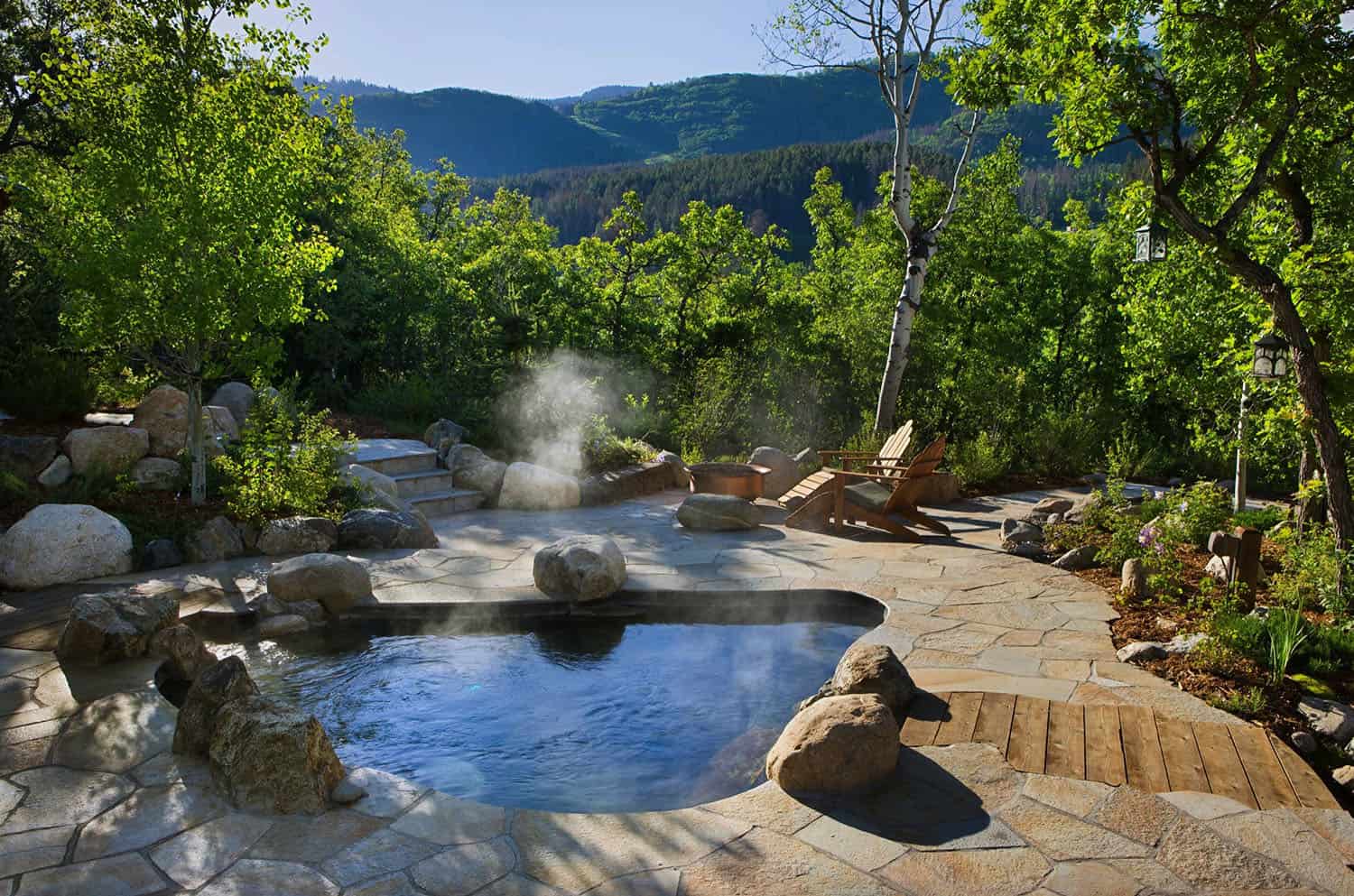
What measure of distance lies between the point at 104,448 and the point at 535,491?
371 cm

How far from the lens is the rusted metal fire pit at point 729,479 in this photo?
9.16 meters

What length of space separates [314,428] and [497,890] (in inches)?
225

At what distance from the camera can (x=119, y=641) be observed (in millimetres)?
4699

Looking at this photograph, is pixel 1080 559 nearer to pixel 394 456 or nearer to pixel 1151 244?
pixel 1151 244

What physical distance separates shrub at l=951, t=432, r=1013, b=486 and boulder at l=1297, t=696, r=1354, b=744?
6.14 m

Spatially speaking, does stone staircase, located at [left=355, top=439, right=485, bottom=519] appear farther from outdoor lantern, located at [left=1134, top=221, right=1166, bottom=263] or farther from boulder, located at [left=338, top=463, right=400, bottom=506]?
outdoor lantern, located at [left=1134, top=221, right=1166, bottom=263]

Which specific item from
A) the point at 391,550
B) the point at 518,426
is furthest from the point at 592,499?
the point at 391,550

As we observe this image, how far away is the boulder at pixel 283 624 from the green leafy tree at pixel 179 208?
7.29ft

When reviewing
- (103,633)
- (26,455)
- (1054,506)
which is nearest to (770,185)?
(1054,506)

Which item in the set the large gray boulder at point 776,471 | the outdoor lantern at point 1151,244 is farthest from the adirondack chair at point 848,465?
the outdoor lantern at point 1151,244

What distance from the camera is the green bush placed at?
834 cm

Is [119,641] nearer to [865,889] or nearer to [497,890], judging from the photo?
[497,890]

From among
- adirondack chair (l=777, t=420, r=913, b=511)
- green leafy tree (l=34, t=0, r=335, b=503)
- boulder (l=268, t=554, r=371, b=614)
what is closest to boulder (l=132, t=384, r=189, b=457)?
green leafy tree (l=34, t=0, r=335, b=503)

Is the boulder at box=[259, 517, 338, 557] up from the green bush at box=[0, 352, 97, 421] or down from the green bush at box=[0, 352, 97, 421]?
down
